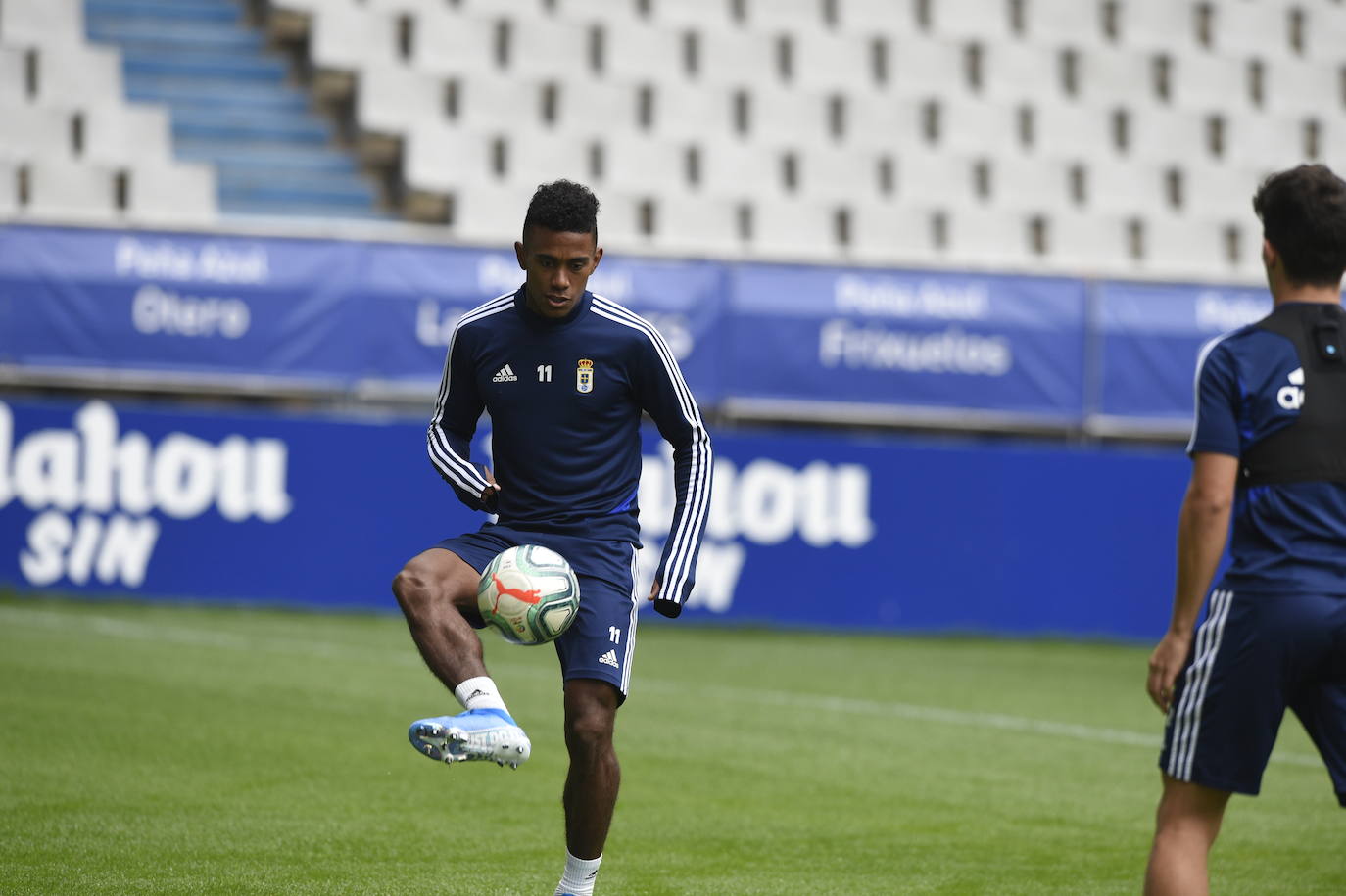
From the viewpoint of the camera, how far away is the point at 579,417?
595 centimetres

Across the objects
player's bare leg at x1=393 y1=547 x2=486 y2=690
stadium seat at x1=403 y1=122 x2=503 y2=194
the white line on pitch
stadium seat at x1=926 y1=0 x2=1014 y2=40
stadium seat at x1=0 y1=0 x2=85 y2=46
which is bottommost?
the white line on pitch

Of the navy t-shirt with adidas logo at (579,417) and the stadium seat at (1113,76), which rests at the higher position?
the stadium seat at (1113,76)

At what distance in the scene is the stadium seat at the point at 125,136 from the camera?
715 inches

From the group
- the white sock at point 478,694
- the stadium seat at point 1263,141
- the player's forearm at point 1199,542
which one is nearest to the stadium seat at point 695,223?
the stadium seat at point 1263,141

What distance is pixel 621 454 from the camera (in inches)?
239

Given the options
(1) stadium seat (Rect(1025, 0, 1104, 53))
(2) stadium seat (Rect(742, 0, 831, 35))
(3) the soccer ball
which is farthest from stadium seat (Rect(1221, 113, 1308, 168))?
(3) the soccer ball

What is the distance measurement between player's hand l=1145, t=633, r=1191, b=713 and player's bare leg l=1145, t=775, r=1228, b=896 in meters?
0.22

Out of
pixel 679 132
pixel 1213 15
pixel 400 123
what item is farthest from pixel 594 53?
pixel 1213 15

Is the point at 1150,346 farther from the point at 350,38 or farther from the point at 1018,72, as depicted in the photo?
the point at 350,38

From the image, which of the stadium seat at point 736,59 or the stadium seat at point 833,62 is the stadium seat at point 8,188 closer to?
the stadium seat at point 736,59

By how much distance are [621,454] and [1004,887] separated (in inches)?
85.8

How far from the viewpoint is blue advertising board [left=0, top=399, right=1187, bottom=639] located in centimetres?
1524

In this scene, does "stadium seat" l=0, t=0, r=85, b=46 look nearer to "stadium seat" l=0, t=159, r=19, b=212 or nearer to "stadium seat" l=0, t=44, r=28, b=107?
"stadium seat" l=0, t=44, r=28, b=107

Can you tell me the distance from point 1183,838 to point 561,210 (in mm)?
→ 2582
